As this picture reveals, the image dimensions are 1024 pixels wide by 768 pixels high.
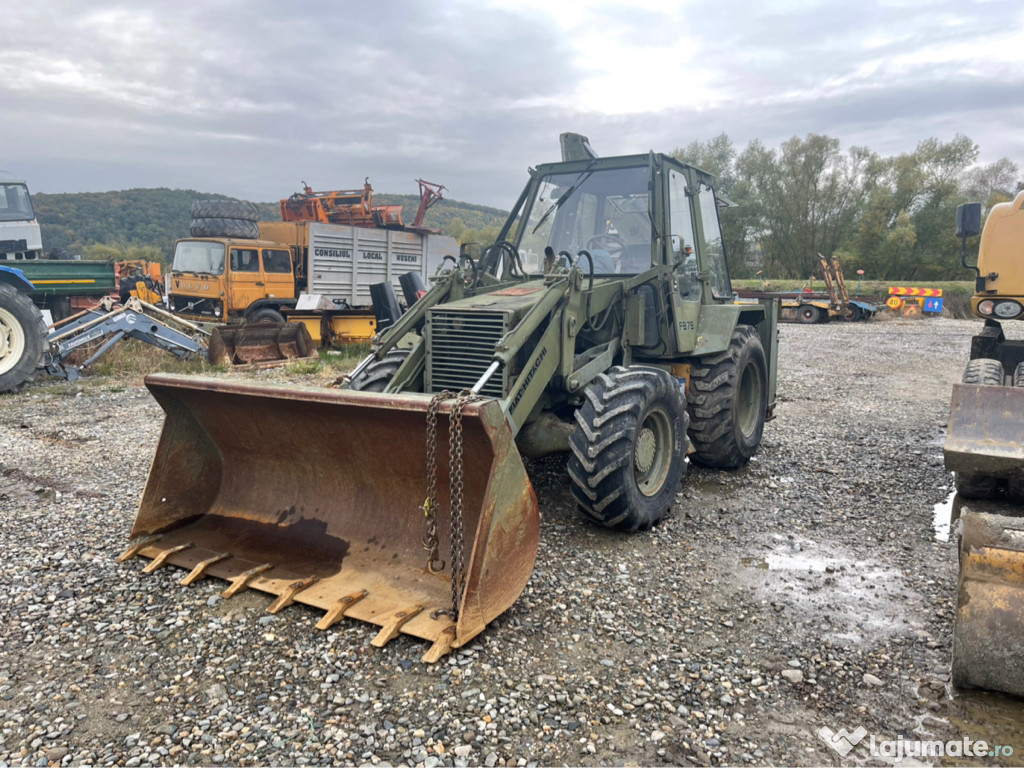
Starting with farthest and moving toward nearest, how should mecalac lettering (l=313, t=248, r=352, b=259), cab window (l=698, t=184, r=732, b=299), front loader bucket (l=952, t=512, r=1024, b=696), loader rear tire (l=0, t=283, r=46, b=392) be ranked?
mecalac lettering (l=313, t=248, r=352, b=259) < loader rear tire (l=0, t=283, r=46, b=392) < cab window (l=698, t=184, r=732, b=299) < front loader bucket (l=952, t=512, r=1024, b=696)

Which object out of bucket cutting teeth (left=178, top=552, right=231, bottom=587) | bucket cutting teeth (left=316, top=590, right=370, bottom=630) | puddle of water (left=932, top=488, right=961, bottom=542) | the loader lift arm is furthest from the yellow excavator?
the loader lift arm

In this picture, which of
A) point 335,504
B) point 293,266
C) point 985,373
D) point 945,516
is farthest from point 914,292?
point 335,504

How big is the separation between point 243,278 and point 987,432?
12.7m

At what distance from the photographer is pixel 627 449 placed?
163 inches

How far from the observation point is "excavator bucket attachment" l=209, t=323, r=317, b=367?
11297 mm

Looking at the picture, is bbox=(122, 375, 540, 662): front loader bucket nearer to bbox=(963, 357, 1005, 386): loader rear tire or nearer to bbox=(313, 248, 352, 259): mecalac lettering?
bbox=(963, 357, 1005, 386): loader rear tire

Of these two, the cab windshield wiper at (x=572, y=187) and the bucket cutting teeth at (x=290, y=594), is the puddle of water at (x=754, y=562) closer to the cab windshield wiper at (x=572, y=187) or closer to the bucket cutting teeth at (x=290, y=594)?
the bucket cutting teeth at (x=290, y=594)

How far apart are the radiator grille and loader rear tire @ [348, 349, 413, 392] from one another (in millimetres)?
367

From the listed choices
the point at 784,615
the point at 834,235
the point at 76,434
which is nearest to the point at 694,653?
the point at 784,615

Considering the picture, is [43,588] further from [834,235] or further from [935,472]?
[834,235]

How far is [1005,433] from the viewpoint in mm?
4145

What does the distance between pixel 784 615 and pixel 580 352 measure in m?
2.34

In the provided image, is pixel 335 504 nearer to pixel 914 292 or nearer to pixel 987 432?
pixel 987 432

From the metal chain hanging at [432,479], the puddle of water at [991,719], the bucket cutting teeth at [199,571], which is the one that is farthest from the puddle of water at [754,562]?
the bucket cutting teeth at [199,571]
